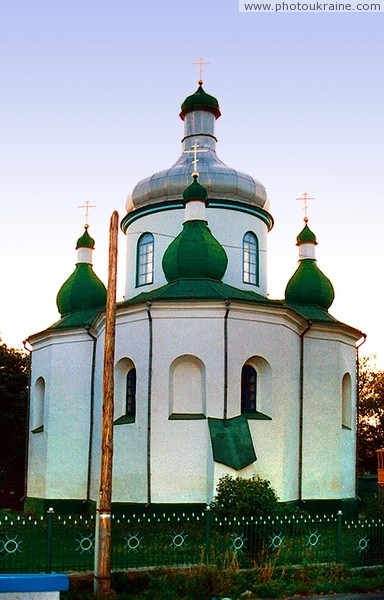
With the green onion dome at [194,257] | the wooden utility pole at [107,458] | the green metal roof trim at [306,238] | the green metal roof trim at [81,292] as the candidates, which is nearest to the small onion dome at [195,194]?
the green onion dome at [194,257]

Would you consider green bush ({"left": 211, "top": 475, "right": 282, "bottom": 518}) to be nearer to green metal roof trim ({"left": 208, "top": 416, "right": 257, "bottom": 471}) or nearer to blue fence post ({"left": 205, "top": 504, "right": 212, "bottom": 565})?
green metal roof trim ({"left": 208, "top": 416, "right": 257, "bottom": 471})

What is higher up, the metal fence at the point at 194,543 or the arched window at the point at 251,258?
the arched window at the point at 251,258

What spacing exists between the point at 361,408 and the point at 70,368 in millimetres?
21827

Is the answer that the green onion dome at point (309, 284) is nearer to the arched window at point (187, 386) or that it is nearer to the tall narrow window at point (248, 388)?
the tall narrow window at point (248, 388)

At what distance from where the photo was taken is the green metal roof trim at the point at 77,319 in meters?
21.1

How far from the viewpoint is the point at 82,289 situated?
75.2ft

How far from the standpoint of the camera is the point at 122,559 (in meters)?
11.2

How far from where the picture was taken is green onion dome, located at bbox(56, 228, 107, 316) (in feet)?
74.4

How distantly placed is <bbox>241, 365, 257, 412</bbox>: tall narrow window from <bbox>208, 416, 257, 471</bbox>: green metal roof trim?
3.11 feet

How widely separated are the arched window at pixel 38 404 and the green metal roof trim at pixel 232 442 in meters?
7.37

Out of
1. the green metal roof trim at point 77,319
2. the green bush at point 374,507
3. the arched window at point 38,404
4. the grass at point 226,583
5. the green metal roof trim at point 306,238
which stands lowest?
the grass at point 226,583

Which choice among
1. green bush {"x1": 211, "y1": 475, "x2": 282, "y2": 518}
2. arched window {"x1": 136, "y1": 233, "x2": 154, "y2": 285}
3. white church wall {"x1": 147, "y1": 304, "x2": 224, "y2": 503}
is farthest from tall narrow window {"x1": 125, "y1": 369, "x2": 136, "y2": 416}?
arched window {"x1": 136, "y1": 233, "x2": 154, "y2": 285}

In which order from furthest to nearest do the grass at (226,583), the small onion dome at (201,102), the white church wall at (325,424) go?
the small onion dome at (201,102) < the white church wall at (325,424) < the grass at (226,583)

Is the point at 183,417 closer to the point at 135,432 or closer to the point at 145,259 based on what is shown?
the point at 135,432
